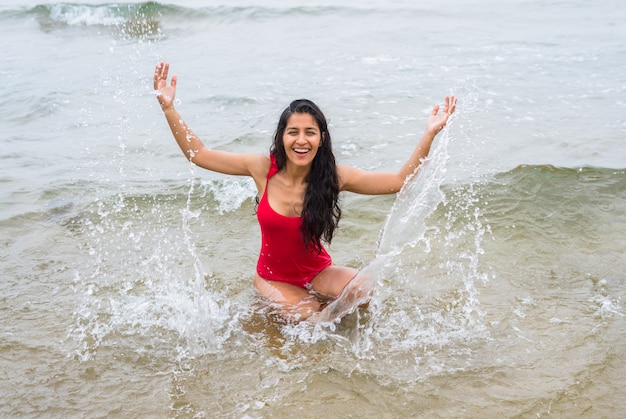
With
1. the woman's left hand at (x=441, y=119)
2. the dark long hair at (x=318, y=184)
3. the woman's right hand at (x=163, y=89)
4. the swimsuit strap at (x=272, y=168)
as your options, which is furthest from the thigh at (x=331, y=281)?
the woman's right hand at (x=163, y=89)

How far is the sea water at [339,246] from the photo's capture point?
366 cm

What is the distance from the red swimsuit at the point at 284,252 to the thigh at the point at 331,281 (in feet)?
0.14

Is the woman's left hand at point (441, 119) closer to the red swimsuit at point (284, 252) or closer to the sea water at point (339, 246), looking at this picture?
the sea water at point (339, 246)

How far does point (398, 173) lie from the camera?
4156mm

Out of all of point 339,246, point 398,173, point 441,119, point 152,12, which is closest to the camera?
point 441,119

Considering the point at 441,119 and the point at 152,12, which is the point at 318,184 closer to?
the point at 441,119

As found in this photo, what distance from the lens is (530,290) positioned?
478 centimetres

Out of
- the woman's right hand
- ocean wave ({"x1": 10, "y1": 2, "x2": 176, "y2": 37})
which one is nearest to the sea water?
the woman's right hand

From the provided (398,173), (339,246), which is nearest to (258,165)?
(398,173)

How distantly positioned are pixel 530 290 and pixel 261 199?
2.16m

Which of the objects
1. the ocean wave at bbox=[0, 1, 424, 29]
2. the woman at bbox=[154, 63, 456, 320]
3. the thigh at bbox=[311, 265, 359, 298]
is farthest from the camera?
the ocean wave at bbox=[0, 1, 424, 29]

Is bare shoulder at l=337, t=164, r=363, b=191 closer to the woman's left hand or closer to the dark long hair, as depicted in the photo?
the dark long hair

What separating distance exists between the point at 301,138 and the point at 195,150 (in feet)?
2.40

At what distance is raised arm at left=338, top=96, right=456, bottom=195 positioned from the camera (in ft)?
13.1
